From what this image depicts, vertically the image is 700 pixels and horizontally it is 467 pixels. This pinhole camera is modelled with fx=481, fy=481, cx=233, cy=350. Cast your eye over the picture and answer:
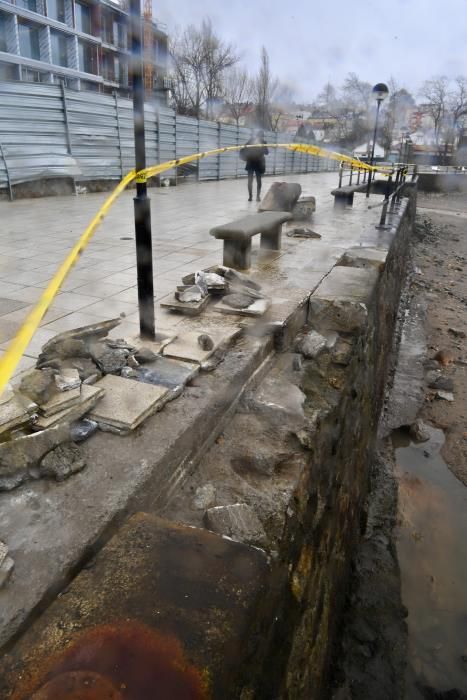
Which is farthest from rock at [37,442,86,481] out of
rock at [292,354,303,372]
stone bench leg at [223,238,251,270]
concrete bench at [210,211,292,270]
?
stone bench leg at [223,238,251,270]

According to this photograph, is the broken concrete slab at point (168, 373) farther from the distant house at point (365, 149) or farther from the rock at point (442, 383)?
the distant house at point (365, 149)

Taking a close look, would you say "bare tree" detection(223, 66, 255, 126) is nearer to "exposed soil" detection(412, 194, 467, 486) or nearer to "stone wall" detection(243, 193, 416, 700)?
"stone wall" detection(243, 193, 416, 700)

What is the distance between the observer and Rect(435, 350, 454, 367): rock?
7405mm

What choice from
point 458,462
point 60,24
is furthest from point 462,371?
point 60,24

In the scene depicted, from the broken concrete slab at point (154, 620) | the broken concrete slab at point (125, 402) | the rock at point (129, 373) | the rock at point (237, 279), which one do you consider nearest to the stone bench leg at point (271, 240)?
the rock at point (237, 279)

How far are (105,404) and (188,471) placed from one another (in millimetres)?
486

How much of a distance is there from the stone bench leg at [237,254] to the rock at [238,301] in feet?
3.81

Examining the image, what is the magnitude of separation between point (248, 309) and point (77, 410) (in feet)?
5.56

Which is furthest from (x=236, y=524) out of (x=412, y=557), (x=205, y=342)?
(x=412, y=557)

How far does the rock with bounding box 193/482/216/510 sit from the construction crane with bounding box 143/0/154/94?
208 cm

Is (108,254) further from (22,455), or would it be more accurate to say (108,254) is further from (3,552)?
(3,552)

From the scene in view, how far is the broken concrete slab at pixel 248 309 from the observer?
3.44 metres

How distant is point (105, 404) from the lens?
2186 mm

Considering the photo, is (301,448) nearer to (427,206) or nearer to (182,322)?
(182,322)
